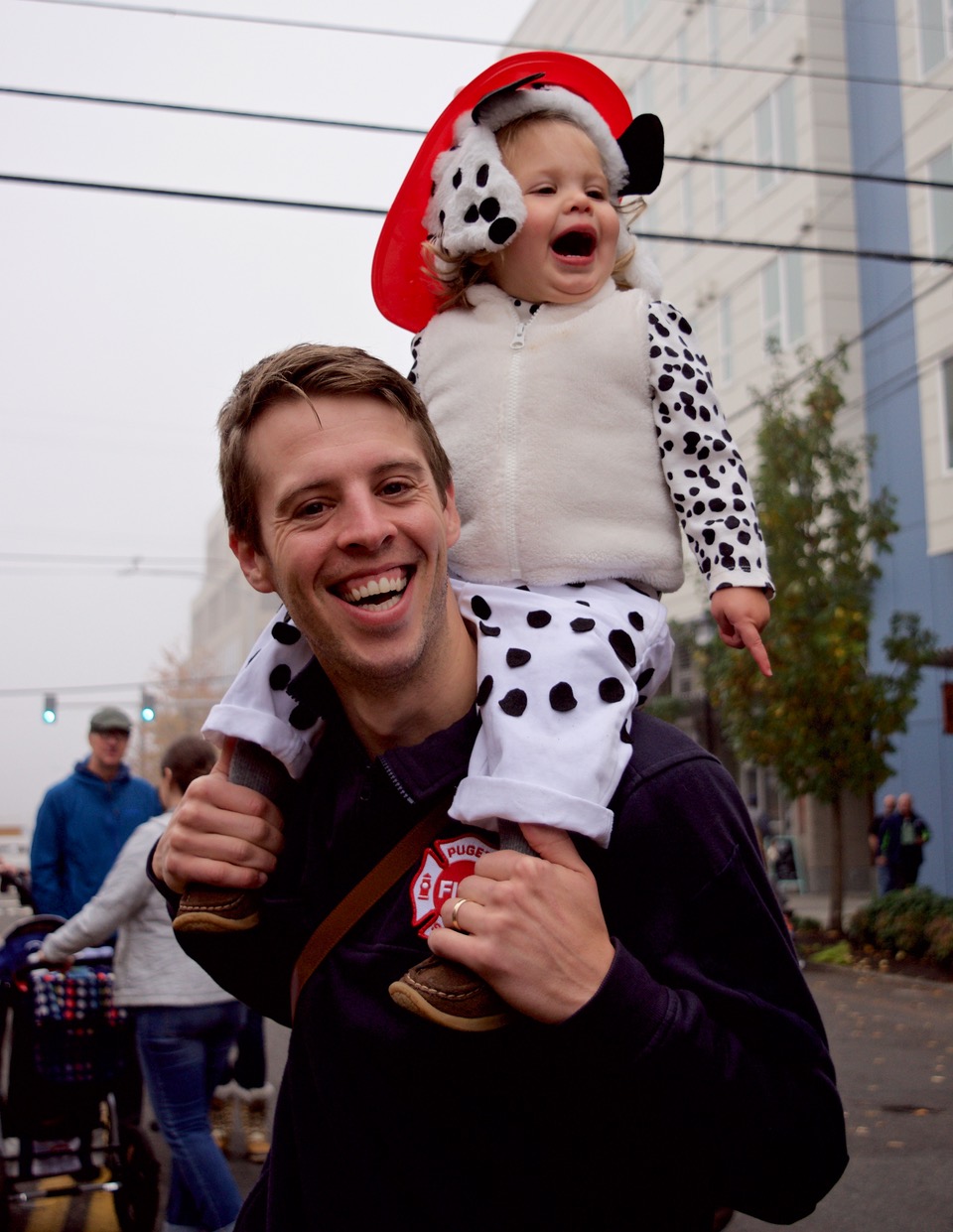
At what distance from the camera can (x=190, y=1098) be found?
5.23 metres

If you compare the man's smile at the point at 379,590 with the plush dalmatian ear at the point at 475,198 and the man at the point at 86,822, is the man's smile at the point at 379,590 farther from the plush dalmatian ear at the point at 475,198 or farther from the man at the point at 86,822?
the man at the point at 86,822

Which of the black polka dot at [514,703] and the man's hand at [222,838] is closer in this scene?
the black polka dot at [514,703]

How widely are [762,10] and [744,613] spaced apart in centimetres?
2562

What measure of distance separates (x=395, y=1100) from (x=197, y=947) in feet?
1.63

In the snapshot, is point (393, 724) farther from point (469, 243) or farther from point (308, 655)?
point (469, 243)

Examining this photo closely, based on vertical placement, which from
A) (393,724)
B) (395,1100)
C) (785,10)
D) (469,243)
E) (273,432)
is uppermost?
(785,10)

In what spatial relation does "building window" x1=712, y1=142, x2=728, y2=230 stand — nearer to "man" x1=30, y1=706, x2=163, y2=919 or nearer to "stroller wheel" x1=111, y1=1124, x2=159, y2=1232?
"man" x1=30, y1=706, x2=163, y2=919

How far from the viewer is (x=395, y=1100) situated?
6.16 ft

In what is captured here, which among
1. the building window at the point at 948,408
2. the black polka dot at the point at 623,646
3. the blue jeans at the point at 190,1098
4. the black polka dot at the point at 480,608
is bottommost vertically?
the blue jeans at the point at 190,1098

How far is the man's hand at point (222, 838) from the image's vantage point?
2.12 meters

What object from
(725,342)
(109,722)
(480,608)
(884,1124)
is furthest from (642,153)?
(725,342)

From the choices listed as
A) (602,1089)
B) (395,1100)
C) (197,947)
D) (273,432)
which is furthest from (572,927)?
(273,432)

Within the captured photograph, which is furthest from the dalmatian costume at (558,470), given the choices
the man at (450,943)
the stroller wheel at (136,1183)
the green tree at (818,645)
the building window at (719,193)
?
the building window at (719,193)

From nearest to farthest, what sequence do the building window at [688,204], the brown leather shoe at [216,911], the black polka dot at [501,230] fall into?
the brown leather shoe at [216,911], the black polka dot at [501,230], the building window at [688,204]
